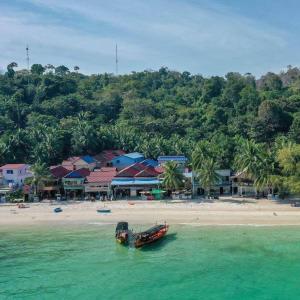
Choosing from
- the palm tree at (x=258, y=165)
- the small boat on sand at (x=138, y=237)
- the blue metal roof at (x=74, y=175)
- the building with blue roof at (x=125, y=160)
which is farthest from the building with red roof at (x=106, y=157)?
the small boat on sand at (x=138, y=237)

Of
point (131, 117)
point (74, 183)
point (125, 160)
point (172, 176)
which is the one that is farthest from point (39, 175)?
point (131, 117)

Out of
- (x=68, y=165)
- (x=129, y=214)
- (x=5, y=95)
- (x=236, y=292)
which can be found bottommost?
(x=236, y=292)

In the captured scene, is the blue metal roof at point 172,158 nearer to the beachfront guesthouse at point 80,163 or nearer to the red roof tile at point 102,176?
the red roof tile at point 102,176

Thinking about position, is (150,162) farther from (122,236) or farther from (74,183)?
(122,236)

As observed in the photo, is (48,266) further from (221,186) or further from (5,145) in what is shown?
(5,145)

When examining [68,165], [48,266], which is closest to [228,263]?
[48,266]

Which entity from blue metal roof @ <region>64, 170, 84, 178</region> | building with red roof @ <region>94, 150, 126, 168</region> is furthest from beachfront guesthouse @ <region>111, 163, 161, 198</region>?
building with red roof @ <region>94, 150, 126, 168</region>
